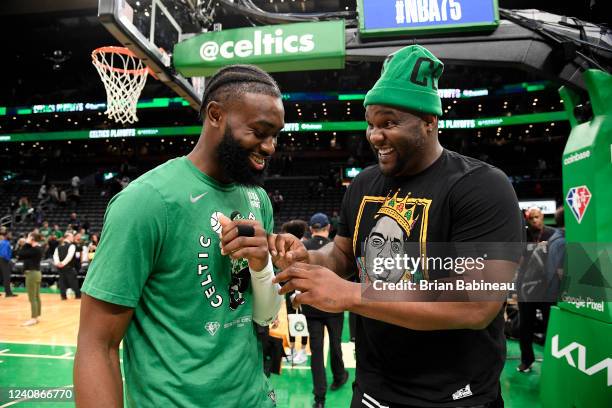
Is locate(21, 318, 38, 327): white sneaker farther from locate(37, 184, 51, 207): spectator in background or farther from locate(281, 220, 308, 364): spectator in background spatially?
locate(37, 184, 51, 207): spectator in background

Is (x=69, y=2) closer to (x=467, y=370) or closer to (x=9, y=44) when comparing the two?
(x=9, y=44)

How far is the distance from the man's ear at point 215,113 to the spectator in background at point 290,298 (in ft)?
11.8

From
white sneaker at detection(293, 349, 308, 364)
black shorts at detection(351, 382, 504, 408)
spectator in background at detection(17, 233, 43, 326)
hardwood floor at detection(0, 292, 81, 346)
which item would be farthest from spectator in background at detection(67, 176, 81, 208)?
black shorts at detection(351, 382, 504, 408)

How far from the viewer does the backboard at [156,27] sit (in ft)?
12.7

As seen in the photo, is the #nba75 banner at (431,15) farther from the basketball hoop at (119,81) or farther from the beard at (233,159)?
the basketball hoop at (119,81)

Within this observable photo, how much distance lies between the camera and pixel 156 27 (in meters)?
4.64

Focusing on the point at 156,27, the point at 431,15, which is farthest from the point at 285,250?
the point at 156,27

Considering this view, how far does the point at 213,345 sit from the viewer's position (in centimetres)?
134

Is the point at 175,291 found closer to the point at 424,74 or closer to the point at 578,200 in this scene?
the point at 424,74

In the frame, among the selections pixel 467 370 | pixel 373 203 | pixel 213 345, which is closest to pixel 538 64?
pixel 373 203

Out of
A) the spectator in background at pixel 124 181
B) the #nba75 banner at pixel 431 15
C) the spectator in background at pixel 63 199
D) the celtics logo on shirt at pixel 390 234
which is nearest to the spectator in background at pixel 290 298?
the #nba75 banner at pixel 431 15

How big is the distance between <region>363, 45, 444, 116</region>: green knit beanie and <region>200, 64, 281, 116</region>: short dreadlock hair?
0.40 m

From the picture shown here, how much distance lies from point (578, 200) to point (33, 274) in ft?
29.9

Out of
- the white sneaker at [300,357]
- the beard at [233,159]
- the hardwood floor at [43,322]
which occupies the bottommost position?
the hardwood floor at [43,322]
